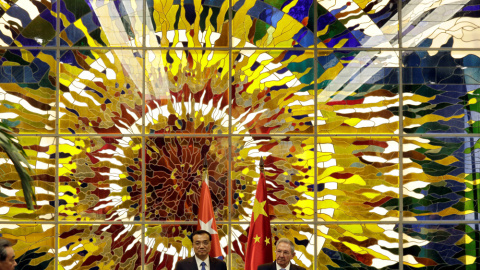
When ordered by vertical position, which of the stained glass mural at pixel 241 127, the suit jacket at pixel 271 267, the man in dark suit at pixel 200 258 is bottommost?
the suit jacket at pixel 271 267

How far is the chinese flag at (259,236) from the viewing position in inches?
241

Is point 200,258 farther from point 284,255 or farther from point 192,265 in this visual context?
point 284,255

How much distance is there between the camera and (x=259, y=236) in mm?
6148

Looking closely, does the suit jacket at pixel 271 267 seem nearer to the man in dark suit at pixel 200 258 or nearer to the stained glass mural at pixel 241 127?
the man in dark suit at pixel 200 258

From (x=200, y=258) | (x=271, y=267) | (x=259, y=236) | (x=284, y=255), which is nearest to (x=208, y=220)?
(x=259, y=236)

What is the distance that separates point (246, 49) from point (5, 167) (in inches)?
119

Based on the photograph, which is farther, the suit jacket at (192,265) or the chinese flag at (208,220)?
the chinese flag at (208,220)

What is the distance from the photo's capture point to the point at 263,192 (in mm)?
6254

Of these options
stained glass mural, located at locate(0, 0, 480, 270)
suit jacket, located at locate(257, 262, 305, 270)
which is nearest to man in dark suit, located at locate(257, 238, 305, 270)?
suit jacket, located at locate(257, 262, 305, 270)

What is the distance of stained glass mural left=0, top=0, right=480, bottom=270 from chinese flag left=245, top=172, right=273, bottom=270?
0.62 m

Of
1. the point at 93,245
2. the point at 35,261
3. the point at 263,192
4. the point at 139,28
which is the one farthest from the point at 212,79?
the point at 35,261

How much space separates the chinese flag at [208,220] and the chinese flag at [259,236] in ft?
1.10

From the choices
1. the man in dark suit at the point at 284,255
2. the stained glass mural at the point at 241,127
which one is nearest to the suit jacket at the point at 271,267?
the man in dark suit at the point at 284,255

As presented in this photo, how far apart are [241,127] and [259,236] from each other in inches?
53.0
